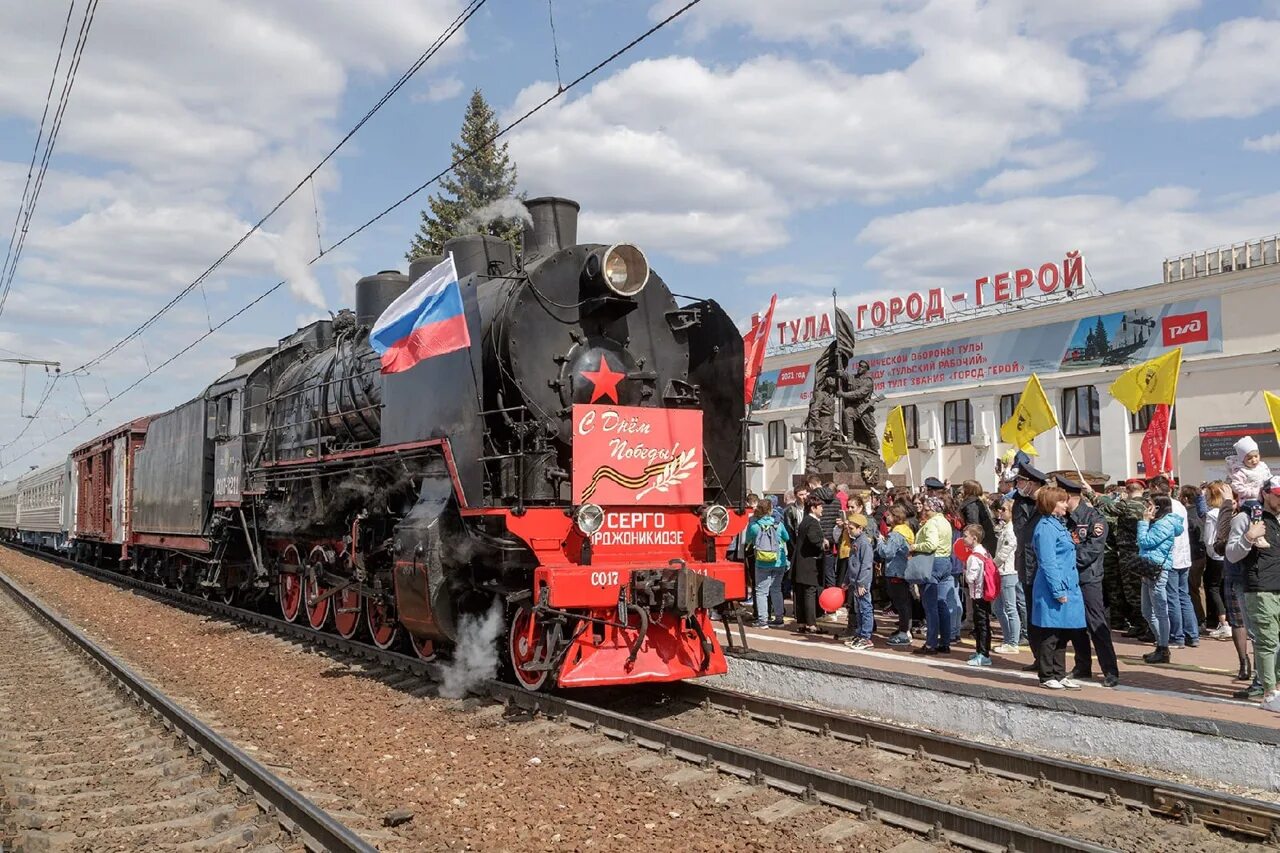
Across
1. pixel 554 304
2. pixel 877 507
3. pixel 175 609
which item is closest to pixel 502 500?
pixel 554 304

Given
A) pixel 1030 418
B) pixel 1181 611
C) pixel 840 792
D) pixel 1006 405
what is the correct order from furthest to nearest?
pixel 1006 405, pixel 1030 418, pixel 1181 611, pixel 840 792

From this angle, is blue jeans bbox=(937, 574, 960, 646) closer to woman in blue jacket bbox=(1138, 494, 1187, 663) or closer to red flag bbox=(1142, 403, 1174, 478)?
woman in blue jacket bbox=(1138, 494, 1187, 663)

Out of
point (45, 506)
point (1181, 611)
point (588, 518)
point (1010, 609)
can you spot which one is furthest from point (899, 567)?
point (45, 506)

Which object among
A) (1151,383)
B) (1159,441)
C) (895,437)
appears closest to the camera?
(1151,383)

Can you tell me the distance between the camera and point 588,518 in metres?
7.33

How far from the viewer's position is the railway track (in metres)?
4.82

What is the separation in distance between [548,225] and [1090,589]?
5351mm

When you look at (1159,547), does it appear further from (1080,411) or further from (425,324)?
(1080,411)

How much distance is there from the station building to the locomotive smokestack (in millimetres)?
18008

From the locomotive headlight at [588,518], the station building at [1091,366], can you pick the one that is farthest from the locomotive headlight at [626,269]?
the station building at [1091,366]

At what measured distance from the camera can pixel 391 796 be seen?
5.73 metres

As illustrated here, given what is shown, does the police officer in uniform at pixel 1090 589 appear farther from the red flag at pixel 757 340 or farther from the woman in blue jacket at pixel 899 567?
the red flag at pixel 757 340

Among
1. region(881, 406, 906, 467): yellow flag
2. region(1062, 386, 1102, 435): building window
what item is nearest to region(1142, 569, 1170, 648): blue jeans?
region(881, 406, 906, 467): yellow flag

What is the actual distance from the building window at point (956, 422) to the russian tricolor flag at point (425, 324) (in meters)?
28.6
